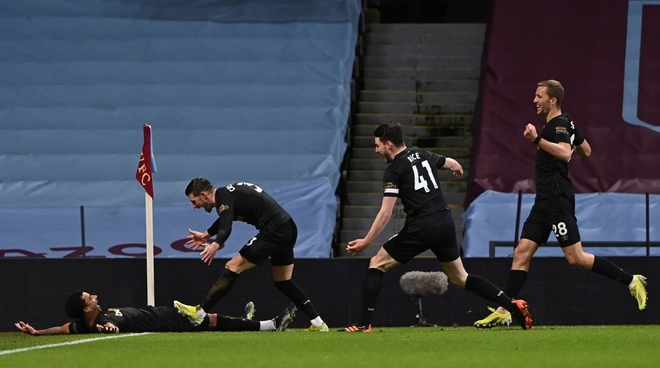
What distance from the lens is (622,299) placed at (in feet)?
43.7

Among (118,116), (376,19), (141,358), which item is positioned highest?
(376,19)

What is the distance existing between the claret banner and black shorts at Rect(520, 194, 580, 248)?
22.3ft

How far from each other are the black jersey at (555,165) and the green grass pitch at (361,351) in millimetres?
1289

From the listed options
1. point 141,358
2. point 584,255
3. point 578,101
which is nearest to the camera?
point 141,358

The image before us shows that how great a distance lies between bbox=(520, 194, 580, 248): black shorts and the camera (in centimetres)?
988

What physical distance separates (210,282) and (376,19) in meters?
9.25

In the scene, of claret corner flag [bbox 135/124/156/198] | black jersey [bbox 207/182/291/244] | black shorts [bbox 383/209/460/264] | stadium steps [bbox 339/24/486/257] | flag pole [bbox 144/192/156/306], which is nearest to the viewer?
black shorts [bbox 383/209/460/264]

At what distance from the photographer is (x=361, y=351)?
293 inches

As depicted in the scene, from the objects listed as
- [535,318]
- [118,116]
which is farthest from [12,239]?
[535,318]

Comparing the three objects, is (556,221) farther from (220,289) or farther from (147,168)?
(147,168)

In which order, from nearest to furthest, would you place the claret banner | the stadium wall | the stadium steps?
1. the stadium wall
2. the claret banner
3. the stadium steps

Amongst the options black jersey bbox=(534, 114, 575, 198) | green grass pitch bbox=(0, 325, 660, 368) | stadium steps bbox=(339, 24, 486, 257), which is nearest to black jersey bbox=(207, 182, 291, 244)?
green grass pitch bbox=(0, 325, 660, 368)

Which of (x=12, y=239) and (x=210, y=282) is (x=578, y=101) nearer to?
(x=210, y=282)

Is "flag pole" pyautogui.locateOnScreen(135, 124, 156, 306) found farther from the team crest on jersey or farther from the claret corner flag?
the team crest on jersey
